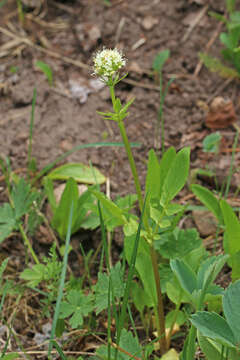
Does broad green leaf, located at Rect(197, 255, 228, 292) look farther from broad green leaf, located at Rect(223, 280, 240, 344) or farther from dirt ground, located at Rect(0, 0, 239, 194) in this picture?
dirt ground, located at Rect(0, 0, 239, 194)

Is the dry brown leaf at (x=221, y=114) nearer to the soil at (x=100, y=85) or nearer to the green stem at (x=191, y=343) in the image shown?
the soil at (x=100, y=85)

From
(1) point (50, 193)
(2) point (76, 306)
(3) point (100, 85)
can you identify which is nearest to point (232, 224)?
(2) point (76, 306)

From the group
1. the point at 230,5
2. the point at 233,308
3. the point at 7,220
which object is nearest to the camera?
the point at 233,308

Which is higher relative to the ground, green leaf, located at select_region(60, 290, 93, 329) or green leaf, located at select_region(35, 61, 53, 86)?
green leaf, located at select_region(35, 61, 53, 86)

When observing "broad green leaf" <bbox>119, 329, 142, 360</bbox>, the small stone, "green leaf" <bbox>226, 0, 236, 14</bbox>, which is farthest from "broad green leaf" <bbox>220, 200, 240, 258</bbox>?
the small stone

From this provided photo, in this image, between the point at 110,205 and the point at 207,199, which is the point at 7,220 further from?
the point at 207,199

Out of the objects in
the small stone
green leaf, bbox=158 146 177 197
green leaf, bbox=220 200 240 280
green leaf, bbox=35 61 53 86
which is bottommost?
green leaf, bbox=220 200 240 280
